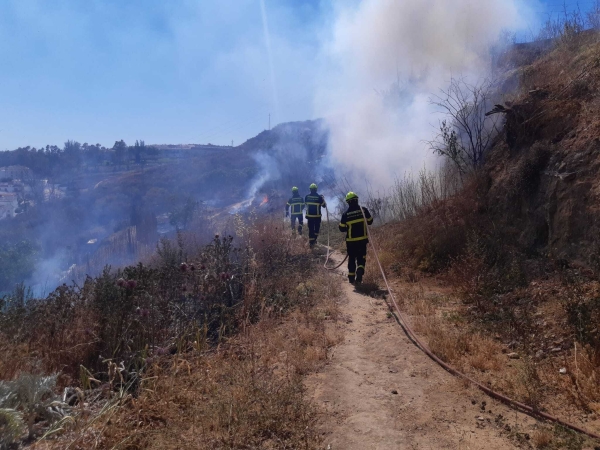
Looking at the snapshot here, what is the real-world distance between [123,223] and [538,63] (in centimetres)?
2920

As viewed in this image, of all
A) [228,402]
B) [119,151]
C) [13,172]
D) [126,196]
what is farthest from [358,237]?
[119,151]

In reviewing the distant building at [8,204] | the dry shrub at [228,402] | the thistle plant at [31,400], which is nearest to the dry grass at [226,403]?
the dry shrub at [228,402]

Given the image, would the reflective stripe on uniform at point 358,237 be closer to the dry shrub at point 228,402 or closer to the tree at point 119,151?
the dry shrub at point 228,402

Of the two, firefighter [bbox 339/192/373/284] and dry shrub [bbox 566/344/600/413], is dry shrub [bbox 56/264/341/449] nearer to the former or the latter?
dry shrub [bbox 566/344/600/413]

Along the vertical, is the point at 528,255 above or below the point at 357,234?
below

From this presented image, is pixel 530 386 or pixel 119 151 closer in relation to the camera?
pixel 530 386

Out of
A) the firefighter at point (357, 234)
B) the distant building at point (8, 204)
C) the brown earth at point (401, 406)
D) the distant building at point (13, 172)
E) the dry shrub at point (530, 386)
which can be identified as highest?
the distant building at point (13, 172)

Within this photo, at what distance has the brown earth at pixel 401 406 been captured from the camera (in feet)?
9.46

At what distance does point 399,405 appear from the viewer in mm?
3408

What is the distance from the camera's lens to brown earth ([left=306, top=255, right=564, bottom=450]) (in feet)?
9.46

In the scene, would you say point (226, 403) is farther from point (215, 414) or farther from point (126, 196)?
point (126, 196)

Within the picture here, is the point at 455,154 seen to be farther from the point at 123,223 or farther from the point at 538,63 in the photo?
the point at 123,223

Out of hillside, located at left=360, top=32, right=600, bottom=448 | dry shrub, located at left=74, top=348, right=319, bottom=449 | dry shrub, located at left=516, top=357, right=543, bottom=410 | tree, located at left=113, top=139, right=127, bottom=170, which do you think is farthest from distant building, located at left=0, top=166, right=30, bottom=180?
dry shrub, located at left=516, top=357, right=543, bottom=410

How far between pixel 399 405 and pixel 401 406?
2 cm
